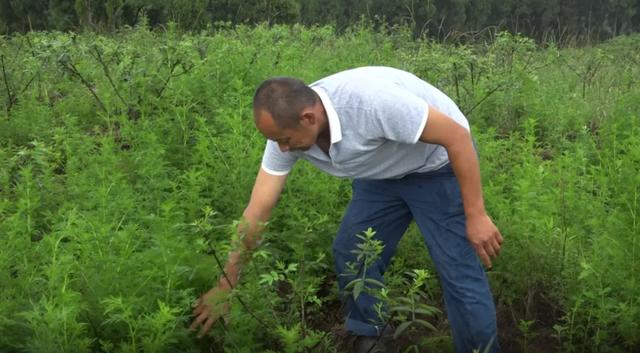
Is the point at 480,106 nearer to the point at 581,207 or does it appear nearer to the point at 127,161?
the point at 581,207

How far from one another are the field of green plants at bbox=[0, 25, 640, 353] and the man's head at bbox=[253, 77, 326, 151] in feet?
1.51

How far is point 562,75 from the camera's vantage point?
923 centimetres

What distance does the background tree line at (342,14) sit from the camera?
11469mm

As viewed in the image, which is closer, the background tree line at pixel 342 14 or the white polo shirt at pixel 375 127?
the white polo shirt at pixel 375 127

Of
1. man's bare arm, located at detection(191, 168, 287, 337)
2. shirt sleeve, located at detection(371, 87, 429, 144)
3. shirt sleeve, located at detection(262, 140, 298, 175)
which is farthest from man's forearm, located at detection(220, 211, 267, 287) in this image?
shirt sleeve, located at detection(371, 87, 429, 144)

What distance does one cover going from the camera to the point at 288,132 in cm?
292

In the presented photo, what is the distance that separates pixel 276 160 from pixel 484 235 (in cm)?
101

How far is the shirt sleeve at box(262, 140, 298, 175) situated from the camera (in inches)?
131

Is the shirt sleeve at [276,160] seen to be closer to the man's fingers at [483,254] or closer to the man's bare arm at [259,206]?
the man's bare arm at [259,206]

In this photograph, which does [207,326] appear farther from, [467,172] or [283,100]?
[467,172]

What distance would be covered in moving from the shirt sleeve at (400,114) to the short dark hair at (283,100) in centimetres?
30

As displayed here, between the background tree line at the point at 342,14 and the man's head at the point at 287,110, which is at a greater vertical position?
the man's head at the point at 287,110

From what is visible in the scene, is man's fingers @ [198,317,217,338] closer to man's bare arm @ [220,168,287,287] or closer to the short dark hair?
man's bare arm @ [220,168,287,287]

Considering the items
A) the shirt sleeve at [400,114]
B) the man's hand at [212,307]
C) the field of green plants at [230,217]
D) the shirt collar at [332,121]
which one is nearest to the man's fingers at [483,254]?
the field of green plants at [230,217]
